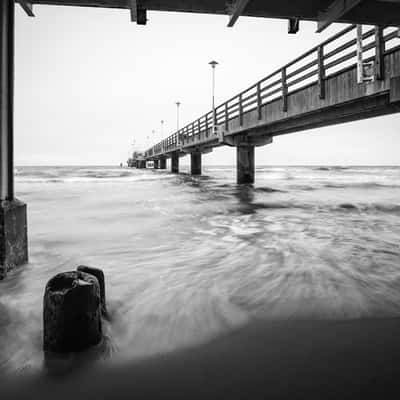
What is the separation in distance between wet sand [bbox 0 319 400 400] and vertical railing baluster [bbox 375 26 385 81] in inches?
317

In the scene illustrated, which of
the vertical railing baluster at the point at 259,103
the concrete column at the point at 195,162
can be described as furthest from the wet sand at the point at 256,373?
the concrete column at the point at 195,162

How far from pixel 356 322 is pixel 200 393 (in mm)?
1759

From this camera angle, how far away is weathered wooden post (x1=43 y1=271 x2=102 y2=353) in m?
2.14

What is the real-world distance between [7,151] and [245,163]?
1998 cm

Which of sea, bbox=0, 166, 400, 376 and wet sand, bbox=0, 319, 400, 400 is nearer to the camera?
wet sand, bbox=0, 319, 400, 400

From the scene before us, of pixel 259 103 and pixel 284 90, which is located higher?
pixel 259 103

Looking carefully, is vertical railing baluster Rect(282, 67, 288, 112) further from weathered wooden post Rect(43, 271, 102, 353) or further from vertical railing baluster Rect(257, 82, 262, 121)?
weathered wooden post Rect(43, 271, 102, 353)

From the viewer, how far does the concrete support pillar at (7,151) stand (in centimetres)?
384

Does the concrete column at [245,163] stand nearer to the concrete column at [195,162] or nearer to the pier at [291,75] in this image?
the pier at [291,75]

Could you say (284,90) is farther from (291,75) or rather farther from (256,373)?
(256,373)

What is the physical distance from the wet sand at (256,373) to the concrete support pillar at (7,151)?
2.22 meters

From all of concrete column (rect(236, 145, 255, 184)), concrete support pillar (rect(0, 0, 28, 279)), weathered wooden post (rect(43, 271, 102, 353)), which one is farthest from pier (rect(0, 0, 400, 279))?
concrete column (rect(236, 145, 255, 184))

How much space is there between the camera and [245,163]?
23016 millimetres

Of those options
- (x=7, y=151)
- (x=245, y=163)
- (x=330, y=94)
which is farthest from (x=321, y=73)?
(x=245, y=163)
